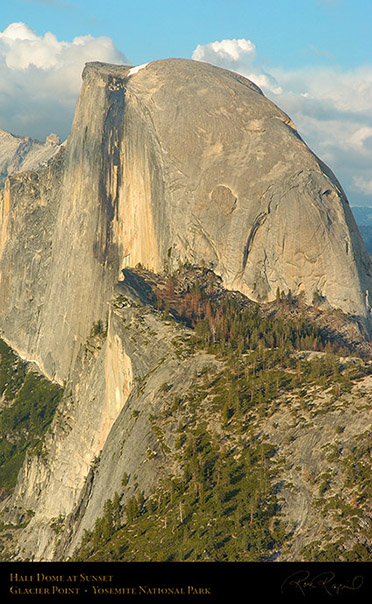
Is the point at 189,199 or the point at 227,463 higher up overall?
the point at 189,199

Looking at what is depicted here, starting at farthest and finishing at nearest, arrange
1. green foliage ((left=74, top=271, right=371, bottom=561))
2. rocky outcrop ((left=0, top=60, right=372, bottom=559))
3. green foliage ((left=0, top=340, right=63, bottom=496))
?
green foliage ((left=0, top=340, right=63, bottom=496)) → rocky outcrop ((left=0, top=60, right=372, bottom=559)) → green foliage ((left=74, top=271, right=371, bottom=561))

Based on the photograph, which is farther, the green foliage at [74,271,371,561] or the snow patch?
the snow patch

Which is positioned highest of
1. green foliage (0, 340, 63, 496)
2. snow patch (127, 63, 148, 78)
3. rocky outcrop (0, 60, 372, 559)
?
snow patch (127, 63, 148, 78)

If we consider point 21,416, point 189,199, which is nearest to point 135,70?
point 189,199

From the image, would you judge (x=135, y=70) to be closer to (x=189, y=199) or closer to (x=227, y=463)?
(x=189, y=199)

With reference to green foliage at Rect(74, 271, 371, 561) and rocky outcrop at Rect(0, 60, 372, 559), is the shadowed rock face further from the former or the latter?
green foliage at Rect(74, 271, 371, 561)

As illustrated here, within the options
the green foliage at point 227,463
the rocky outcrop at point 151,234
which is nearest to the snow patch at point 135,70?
the rocky outcrop at point 151,234

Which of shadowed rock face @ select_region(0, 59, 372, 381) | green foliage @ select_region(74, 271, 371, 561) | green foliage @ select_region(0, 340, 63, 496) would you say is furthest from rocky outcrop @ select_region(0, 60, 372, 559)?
green foliage @ select_region(74, 271, 371, 561)
